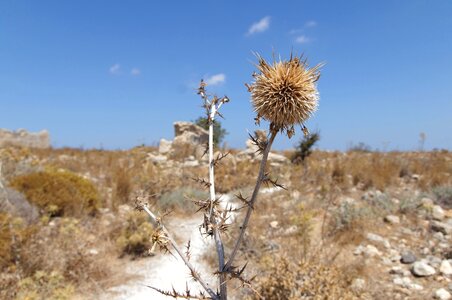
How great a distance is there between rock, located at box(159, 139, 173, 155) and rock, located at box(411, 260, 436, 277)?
12.4m

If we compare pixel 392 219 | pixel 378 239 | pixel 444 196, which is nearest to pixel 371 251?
pixel 378 239

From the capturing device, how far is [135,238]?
5238mm

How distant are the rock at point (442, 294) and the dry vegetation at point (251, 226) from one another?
25.4 inches

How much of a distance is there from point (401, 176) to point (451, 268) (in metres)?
6.25

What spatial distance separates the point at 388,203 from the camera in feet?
21.9

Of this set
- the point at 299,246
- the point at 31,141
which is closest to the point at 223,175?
the point at 299,246

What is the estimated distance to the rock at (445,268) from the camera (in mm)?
4219

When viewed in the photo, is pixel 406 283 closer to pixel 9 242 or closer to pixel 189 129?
pixel 9 242

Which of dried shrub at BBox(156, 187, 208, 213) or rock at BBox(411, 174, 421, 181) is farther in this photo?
rock at BBox(411, 174, 421, 181)

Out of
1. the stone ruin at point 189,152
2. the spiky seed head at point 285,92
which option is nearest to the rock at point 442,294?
the spiky seed head at point 285,92

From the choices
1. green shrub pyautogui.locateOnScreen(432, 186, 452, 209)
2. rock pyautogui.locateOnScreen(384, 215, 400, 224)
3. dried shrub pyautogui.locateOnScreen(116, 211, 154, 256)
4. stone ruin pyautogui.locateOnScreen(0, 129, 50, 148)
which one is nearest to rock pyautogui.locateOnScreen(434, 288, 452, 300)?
rock pyautogui.locateOnScreen(384, 215, 400, 224)

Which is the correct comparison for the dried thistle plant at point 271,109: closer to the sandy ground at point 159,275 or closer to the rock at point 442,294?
the sandy ground at point 159,275

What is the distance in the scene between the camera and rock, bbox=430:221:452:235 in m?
5.48

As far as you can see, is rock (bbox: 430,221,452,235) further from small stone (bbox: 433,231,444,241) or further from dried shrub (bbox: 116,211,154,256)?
dried shrub (bbox: 116,211,154,256)
